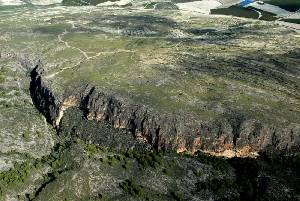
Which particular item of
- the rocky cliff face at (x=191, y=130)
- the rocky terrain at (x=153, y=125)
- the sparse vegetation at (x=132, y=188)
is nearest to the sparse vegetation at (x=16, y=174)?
the rocky terrain at (x=153, y=125)

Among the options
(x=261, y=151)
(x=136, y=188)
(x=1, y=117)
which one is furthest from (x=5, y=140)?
(x=261, y=151)

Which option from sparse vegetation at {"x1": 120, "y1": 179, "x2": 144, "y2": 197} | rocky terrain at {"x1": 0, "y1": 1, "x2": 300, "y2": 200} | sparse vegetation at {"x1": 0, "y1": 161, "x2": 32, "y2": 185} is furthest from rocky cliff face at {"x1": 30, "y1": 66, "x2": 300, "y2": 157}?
sparse vegetation at {"x1": 0, "y1": 161, "x2": 32, "y2": 185}

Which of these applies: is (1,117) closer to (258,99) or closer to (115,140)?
(115,140)

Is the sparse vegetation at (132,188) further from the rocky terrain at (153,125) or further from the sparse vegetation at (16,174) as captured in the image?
the sparse vegetation at (16,174)

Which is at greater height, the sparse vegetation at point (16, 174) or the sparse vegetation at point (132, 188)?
the sparse vegetation at point (132, 188)

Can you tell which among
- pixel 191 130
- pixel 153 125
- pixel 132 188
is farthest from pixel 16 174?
pixel 191 130

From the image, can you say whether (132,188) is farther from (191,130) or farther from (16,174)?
(16,174)

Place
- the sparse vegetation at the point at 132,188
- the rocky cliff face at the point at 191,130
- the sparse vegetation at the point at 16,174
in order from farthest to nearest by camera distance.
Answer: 1. the rocky cliff face at the point at 191,130
2. the sparse vegetation at the point at 16,174
3. the sparse vegetation at the point at 132,188
